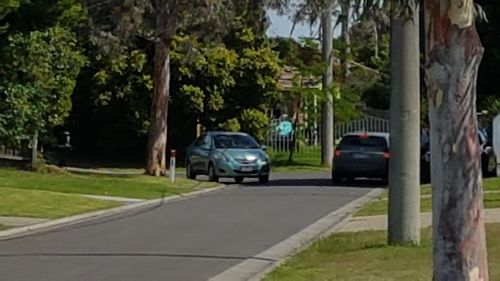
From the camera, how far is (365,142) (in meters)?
33.6

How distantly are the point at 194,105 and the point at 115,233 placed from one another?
2803cm

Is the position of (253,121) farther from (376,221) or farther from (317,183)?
(376,221)

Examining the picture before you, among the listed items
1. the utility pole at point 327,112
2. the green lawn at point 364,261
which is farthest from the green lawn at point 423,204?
the utility pole at point 327,112

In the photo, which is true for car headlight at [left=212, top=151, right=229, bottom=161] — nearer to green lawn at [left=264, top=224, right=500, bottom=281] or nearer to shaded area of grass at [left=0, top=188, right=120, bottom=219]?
shaded area of grass at [left=0, top=188, right=120, bottom=219]

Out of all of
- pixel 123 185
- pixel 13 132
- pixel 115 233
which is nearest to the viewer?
pixel 115 233

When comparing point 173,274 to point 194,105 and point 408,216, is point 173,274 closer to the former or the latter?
point 408,216

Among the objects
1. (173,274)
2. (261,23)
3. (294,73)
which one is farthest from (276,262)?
(294,73)

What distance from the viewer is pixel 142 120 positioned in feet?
153

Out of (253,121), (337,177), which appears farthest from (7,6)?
(253,121)

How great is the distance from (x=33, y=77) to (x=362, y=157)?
9.75m

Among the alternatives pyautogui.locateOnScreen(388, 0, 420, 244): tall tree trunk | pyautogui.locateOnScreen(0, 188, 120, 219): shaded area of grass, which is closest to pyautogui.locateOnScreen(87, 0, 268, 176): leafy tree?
pyautogui.locateOnScreen(0, 188, 120, 219): shaded area of grass

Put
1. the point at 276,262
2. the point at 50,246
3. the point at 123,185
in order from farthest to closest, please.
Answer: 1. the point at 123,185
2. the point at 50,246
3. the point at 276,262

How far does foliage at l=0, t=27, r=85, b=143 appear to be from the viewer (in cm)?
3044

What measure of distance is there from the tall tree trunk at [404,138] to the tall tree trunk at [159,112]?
2007cm
